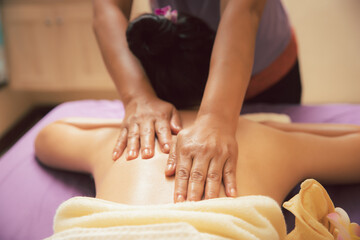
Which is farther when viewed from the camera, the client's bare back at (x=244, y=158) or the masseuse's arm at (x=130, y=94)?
the masseuse's arm at (x=130, y=94)

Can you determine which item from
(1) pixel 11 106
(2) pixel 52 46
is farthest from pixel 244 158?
(1) pixel 11 106

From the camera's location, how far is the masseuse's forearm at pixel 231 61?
784mm

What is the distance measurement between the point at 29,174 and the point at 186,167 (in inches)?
22.8

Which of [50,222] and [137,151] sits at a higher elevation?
[137,151]

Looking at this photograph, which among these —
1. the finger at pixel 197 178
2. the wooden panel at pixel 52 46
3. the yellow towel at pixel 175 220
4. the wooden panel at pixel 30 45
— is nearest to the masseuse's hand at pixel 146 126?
the finger at pixel 197 178

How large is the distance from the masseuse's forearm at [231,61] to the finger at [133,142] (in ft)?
0.53

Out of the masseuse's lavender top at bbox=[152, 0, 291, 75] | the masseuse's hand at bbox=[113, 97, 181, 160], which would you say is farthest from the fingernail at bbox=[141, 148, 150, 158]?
the masseuse's lavender top at bbox=[152, 0, 291, 75]

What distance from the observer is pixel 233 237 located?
19.1 inches

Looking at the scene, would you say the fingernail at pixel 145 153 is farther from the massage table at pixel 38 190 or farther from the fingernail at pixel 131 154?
the massage table at pixel 38 190

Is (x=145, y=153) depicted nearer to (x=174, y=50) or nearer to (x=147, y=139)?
(x=147, y=139)

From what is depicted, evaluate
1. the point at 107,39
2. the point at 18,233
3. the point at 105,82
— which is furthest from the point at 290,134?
the point at 105,82

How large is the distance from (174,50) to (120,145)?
0.87 feet

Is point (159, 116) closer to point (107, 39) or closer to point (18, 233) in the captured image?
point (107, 39)

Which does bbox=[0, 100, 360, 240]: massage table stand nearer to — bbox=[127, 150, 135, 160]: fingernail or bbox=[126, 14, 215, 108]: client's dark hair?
bbox=[127, 150, 135, 160]: fingernail
